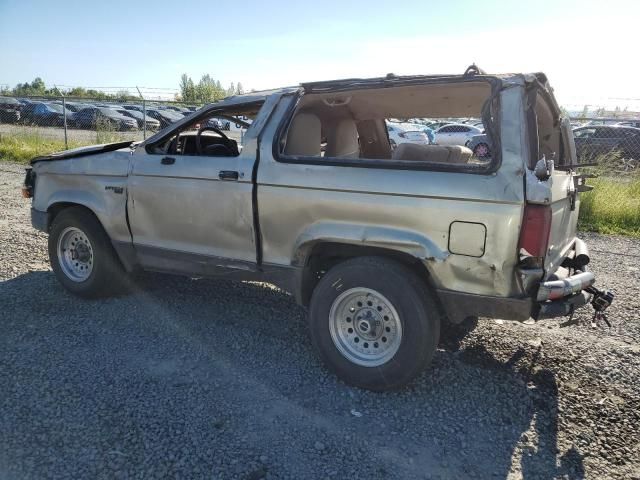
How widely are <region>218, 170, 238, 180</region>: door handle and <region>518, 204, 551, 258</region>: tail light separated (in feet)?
6.54

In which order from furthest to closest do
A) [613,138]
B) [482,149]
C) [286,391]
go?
1. [613,138]
2. [482,149]
3. [286,391]

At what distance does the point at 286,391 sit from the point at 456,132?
21419 millimetres

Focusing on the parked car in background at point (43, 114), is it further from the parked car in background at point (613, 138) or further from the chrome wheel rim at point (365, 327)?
the chrome wheel rim at point (365, 327)

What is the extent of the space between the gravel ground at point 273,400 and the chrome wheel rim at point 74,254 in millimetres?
245

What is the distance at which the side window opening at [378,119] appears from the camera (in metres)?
3.56

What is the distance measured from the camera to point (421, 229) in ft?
9.81

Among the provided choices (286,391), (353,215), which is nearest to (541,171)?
(353,215)

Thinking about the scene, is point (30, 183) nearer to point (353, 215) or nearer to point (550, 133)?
point (353, 215)

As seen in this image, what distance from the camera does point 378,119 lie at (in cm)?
520

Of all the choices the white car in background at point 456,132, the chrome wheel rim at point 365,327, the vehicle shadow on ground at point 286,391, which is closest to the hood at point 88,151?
the vehicle shadow on ground at point 286,391

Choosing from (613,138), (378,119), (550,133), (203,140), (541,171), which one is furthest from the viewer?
(613,138)

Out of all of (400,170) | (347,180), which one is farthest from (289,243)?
(400,170)

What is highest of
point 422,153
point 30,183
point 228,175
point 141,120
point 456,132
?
point 141,120

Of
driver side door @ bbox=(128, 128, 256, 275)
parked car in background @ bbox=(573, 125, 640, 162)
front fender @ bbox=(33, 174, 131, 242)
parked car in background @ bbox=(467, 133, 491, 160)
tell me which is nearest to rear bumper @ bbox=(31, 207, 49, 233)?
front fender @ bbox=(33, 174, 131, 242)
